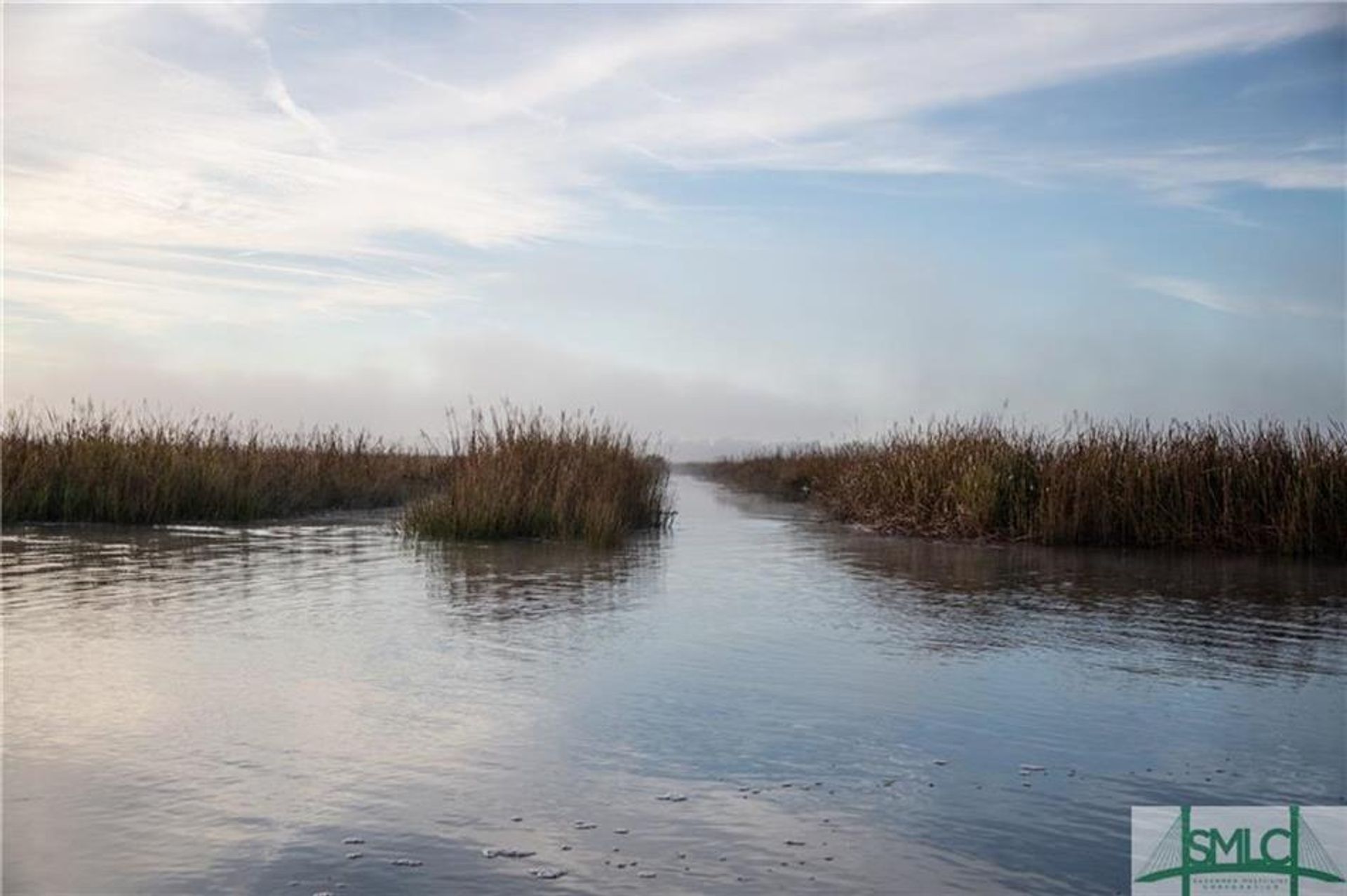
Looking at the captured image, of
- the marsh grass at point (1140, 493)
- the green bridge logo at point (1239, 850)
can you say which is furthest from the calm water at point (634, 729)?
the marsh grass at point (1140, 493)

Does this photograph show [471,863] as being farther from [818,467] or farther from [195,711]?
[818,467]

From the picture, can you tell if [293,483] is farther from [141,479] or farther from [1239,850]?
[1239,850]

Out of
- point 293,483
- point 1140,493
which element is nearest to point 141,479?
point 293,483

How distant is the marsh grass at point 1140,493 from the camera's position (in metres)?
11.3

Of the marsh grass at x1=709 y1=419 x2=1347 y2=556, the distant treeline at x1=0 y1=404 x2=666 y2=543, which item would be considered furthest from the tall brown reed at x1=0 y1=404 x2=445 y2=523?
the marsh grass at x1=709 y1=419 x2=1347 y2=556

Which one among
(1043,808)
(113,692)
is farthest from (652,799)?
(113,692)

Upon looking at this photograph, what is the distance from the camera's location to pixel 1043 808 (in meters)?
3.27

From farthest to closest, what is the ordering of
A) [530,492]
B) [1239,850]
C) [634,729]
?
[530,492], [634,729], [1239,850]

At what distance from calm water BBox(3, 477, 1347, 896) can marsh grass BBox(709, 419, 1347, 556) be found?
3507 mm

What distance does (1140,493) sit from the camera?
12.1m

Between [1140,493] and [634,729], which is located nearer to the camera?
[634,729]

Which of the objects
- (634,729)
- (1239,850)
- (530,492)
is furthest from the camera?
(530,492)

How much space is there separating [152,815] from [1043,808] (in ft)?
7.85

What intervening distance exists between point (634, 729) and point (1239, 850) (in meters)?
1.91
